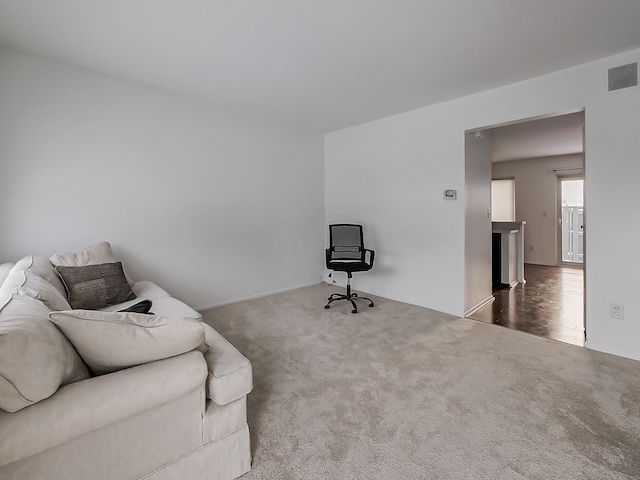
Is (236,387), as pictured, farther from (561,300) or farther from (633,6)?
(561,300)

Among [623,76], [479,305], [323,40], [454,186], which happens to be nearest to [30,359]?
[323,40]

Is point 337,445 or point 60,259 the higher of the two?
point 60,259

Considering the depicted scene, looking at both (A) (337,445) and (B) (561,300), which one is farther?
(B) (561,300)

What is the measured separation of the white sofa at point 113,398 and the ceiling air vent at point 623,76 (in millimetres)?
3545

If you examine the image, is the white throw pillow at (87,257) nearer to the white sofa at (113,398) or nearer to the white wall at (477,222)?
the white sofa at (113,398)

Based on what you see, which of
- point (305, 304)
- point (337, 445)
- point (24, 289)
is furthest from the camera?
point (305, 304)

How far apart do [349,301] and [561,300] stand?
115 inches

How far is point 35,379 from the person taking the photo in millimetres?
963

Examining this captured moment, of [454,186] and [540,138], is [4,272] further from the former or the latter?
[540,138]

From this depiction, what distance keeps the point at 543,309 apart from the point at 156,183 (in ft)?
16.0

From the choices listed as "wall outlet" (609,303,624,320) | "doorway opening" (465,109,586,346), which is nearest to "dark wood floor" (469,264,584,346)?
"doorway opening" (465,109,586,346)

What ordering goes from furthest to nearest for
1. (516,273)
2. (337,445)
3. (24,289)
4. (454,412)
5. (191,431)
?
(516,273)
(454,412)
(337,445)
(24,289)
(191,431)

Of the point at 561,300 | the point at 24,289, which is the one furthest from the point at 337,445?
the point at 561,300

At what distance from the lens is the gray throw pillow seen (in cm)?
234
